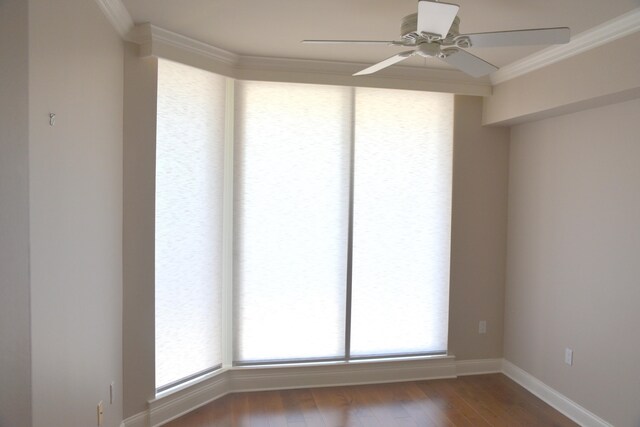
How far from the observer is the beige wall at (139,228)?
278cm

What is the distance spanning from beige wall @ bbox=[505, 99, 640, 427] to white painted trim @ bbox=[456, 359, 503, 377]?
0.15 metres

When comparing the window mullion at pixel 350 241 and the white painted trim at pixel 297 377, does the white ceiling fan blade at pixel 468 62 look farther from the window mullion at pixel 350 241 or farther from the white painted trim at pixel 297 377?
the white painted trim at pixel 297 377

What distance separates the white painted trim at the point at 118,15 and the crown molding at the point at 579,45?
9.12 ft

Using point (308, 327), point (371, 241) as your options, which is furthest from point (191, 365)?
point (371, 241)

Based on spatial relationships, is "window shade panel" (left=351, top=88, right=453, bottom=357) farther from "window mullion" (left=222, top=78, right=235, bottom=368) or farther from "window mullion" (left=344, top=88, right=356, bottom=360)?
"window mullion" (left=222, top=78, right=235, bottom=368)

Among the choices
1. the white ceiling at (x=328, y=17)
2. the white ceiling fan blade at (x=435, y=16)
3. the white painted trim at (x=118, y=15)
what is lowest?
the white ceiling fan blade at (x=435, y=16)

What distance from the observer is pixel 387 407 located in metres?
3.31

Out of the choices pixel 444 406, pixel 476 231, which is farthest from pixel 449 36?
pixel 444 406

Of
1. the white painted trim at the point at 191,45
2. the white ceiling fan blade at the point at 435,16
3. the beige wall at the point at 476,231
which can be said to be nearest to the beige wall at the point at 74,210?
the white painted trim at the point at 191,45

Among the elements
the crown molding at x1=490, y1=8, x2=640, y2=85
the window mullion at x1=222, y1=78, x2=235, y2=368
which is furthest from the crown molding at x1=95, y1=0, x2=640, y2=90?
the window mullion at x1=222, y1=78, x2=235, y2=368

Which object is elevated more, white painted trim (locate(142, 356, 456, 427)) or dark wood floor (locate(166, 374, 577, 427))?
white painted trim (locate(142, 356, 456, 427))

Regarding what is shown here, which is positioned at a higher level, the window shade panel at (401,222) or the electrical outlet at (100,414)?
the window shade panel at (401,222)

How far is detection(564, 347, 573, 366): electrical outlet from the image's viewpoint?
319cm

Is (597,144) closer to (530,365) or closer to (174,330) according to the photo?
(530,365)
